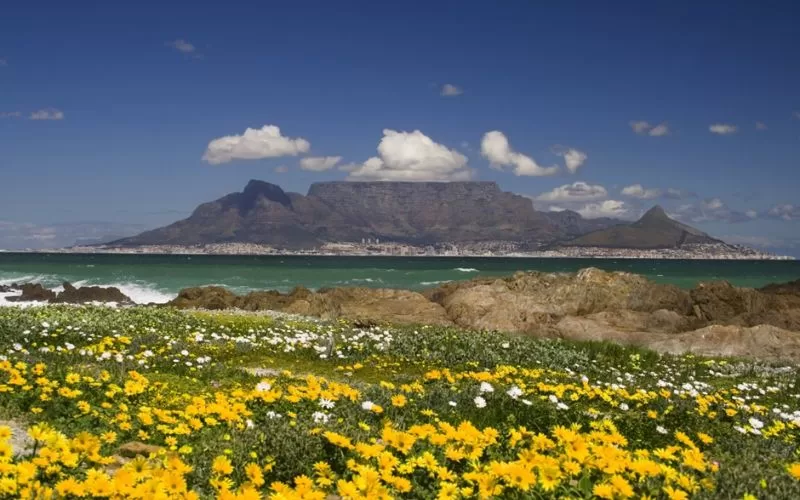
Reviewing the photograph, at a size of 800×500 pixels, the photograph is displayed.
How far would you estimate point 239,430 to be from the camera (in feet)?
26.9

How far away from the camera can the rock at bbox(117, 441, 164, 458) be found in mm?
7340

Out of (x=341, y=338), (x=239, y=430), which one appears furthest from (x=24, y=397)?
(x=341, y=338)

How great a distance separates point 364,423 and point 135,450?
8.73 feet

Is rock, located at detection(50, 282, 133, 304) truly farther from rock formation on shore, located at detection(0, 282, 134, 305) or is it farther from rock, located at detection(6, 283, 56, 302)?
rock, located at detection(6, 283, 56, 302)

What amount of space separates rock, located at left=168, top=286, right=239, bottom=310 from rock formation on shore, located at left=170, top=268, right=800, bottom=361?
7cm

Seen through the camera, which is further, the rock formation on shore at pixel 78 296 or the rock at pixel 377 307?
the rock formation on shore at pixel 78 296

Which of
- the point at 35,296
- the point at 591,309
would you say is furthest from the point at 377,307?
the point at 35,296

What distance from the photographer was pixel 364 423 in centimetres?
819

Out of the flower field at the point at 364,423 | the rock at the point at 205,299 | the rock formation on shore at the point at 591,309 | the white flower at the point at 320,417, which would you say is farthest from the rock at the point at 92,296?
the white flower at the point at 320,417

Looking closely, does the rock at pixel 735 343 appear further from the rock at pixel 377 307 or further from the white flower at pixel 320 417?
the white flower at pixel 320 417

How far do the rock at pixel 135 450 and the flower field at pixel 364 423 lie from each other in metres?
0.02

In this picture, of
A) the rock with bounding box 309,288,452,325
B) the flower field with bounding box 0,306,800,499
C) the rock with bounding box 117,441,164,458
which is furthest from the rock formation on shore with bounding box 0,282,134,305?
the rock with bounding box 117,441,164,458

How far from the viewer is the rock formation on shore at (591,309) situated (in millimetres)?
28953

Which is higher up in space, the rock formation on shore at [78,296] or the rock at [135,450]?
the rock at [135,450]
